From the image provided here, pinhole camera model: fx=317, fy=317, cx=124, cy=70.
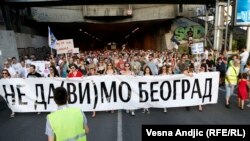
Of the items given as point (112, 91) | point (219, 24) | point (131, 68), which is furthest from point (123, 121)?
point (219, 24)

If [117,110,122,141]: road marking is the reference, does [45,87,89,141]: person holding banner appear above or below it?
above

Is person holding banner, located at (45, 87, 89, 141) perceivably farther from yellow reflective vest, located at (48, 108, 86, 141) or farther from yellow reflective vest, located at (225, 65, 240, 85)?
yellow reflective vest, located at (225, 65, 240, 85)

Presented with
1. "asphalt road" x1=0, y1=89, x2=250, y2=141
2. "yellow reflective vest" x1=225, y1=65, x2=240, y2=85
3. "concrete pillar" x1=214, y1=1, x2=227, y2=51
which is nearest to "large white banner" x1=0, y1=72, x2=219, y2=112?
"asphalt road" x1=0, y1=89, x2=250, y2=141

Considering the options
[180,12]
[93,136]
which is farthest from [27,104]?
[180,12]

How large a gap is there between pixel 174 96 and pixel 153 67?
4035 millimetres

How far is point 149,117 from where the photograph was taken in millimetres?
9727

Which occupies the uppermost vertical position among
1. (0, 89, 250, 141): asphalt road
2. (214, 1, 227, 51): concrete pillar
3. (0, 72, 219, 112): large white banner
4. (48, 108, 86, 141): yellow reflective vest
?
(214, 1, 227, 51): concrete pillar

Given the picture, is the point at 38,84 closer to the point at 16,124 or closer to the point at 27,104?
the point at 27,104

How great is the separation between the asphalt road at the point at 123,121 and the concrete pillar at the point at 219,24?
12.3 meters

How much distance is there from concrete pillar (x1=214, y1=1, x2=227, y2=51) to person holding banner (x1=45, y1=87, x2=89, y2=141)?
65.9 ft

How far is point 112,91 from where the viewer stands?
10.2 meters

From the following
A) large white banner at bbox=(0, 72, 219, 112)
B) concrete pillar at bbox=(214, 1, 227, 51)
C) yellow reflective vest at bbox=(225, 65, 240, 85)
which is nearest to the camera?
large white banner at bbox=(0, 72, 219, 112)

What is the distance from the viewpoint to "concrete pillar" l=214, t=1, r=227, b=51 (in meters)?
22.4

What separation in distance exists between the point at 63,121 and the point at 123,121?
18.3 ft
